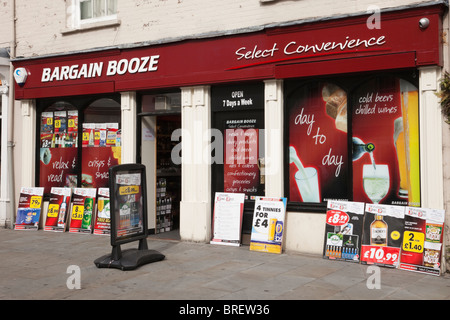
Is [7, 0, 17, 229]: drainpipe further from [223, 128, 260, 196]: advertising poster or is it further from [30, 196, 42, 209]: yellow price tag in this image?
[223, 128, 260, 196]: advertising poster

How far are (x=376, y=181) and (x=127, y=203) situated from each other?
3.81m

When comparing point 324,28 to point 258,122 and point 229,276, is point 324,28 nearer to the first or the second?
point 258,122

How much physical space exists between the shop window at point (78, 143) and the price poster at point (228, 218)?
2.77 m

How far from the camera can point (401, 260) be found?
7.28 meters

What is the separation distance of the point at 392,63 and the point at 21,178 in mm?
8410

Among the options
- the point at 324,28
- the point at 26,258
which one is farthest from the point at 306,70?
the point at 26,258

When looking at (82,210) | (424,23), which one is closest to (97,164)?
(82,210)

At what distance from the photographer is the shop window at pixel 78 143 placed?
1082cm

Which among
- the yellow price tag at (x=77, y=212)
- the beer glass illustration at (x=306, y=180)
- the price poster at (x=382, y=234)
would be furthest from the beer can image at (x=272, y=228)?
the yellow price tag at (x=77, y=212)

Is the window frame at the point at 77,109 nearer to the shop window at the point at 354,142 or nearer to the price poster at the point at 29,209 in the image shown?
the price poster at the point at 29,209

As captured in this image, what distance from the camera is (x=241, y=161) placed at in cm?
921

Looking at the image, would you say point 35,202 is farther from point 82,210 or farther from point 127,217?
point 127,217

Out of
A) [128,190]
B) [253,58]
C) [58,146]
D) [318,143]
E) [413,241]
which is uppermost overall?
[253,58]
